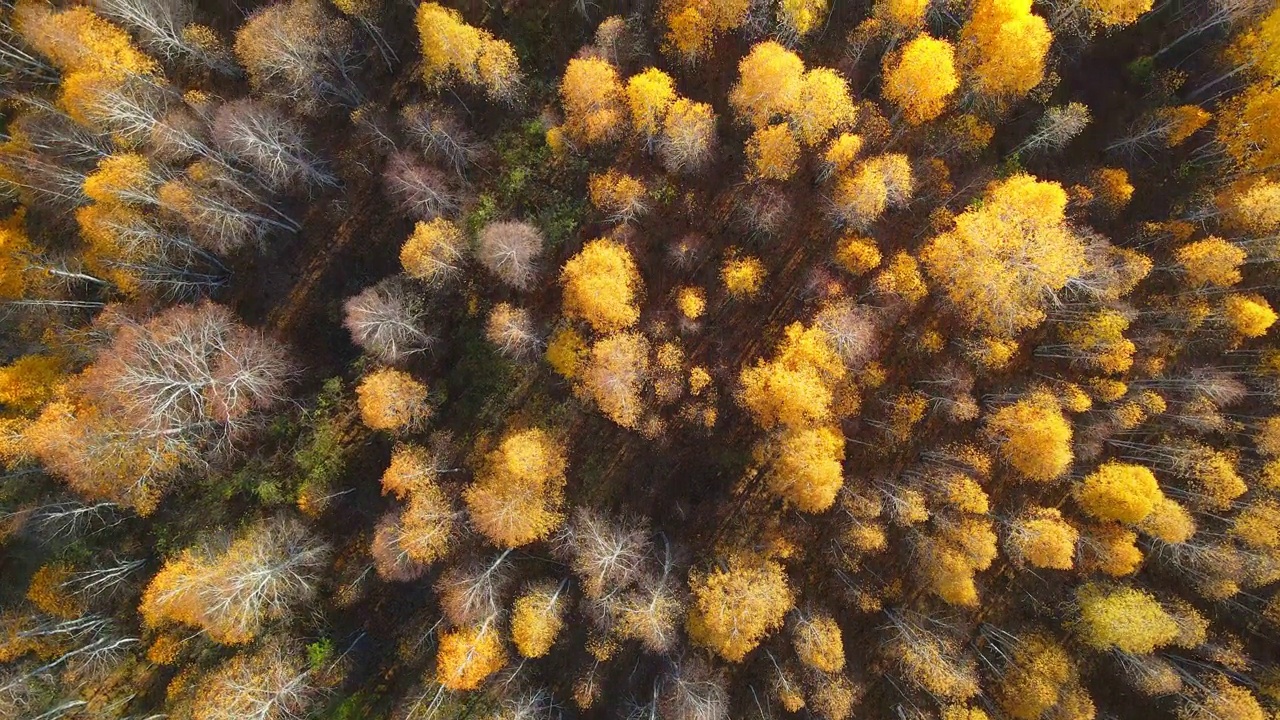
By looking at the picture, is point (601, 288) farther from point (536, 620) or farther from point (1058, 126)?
→ point (1058, 126)

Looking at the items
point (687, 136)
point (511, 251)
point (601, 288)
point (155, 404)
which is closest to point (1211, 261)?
point (687, 136)

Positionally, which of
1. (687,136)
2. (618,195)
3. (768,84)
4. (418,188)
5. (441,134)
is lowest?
(418,188)

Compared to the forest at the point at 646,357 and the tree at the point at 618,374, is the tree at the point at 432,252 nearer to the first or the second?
the forest at the point at 646,357

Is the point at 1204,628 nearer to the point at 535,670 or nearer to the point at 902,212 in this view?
the point at 902,212

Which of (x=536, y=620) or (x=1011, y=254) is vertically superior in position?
(x=1011, y=254)

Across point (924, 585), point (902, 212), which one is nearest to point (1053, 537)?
point (924, 585)

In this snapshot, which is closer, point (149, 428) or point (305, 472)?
point (149, 428)

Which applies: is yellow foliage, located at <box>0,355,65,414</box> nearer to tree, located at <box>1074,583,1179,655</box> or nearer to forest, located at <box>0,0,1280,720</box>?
forest, located at <box>0,0,1280,720</box>
